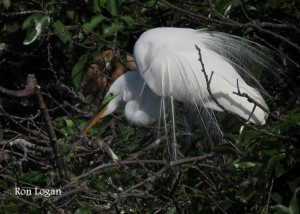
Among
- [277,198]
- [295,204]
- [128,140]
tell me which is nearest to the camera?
[295,204]

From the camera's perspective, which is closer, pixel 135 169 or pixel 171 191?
pixel 171 191

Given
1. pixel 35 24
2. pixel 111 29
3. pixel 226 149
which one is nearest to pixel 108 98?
pixel 111 29

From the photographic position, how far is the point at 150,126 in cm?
312

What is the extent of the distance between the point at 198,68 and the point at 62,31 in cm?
59

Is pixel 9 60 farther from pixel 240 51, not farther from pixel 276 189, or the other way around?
pixel 276 189

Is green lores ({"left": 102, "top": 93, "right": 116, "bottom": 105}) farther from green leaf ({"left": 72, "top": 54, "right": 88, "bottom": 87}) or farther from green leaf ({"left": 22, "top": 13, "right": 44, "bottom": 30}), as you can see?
green leaf ({"left": 22, "top": 13, "right": 44, "bottom": 30})

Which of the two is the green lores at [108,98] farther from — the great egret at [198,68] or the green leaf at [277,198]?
the green leaf at [277,198]

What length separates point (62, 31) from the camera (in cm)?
301

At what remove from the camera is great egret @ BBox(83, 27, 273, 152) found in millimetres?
2936

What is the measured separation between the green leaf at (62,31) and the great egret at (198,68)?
0.31m

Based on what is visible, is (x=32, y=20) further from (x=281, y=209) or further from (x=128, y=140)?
(x=281, y=209)

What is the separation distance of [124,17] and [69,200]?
107 cm

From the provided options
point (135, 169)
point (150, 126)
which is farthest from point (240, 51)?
point (135, 169)

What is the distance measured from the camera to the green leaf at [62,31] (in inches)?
119
